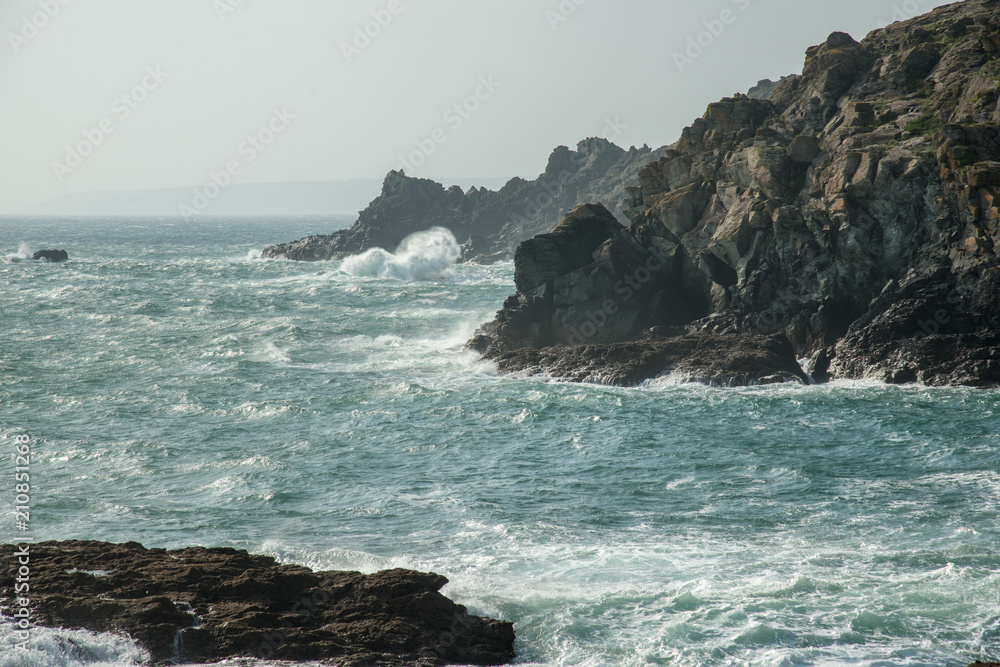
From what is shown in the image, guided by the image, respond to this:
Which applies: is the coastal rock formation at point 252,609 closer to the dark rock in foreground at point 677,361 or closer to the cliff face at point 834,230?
the dark rock in foreground at point 677,361

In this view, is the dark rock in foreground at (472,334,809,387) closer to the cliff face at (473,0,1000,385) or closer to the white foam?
the cliff face at (473,0,1000,385)

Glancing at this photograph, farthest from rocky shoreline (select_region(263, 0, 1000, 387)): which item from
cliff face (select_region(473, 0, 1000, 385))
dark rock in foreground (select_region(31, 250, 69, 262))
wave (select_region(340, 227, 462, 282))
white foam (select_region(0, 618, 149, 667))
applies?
dark rock in foreground (select_region(31, 250, 69, 262))

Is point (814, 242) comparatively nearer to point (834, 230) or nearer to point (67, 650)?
point (834, 230)

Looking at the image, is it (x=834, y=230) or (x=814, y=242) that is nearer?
(x=834, y=230)

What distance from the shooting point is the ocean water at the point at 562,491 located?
14820mm

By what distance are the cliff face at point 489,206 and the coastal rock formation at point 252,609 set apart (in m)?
92.3

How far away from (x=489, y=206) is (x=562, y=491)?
103740 millimetres

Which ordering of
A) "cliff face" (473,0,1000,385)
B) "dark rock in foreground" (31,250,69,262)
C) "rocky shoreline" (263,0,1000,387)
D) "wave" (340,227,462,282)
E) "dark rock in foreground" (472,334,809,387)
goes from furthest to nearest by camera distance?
"dark rock in foreground" (31,250,69,262), "wave" (340,227,462,282), "dark rock in foreground" (472,334,809,387), "rocky shoreline" (263,0,1000,387), "cliff face" (473,0,1000,385)

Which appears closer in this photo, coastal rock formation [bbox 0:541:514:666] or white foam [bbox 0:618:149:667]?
white foam [bbox 0:618:149:667]

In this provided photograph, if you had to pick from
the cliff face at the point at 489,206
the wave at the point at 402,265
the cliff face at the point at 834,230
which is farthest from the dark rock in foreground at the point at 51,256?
the cliff face at the point at 834,230

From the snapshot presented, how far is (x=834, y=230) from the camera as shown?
117ft

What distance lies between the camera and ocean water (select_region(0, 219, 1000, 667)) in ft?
48.6

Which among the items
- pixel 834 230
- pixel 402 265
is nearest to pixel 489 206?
A: pixel 402 265

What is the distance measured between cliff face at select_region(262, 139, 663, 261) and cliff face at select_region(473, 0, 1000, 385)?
6149 centimetres
